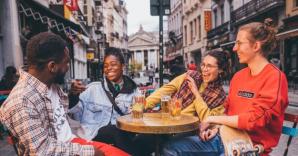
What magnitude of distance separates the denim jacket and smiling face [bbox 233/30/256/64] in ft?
4.96

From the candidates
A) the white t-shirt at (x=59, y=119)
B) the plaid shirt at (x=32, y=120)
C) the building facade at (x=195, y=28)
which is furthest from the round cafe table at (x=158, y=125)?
the building facade at (x=195, y=28)

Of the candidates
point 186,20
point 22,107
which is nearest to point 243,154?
point 22,107

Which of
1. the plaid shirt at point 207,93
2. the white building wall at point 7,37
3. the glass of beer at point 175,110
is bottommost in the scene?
the glass of beer at point 175,110

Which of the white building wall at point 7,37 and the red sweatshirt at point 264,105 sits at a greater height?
the white building wall at point 7,37

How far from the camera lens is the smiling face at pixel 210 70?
373 cm

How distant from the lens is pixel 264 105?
8.43 ft

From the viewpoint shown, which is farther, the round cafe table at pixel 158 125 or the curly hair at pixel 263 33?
the round cafe table at pixel 158 125

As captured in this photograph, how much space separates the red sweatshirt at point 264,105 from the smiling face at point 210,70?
759 mm

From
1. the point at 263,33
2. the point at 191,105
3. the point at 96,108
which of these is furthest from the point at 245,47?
the point at 96,108

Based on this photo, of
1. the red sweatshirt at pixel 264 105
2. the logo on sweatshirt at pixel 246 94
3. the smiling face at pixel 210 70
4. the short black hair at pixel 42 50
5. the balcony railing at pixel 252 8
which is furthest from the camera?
the balcony railing at pixel 252 8

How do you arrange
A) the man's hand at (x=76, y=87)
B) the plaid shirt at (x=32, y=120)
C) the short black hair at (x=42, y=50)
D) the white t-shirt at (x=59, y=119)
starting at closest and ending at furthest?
the plaid shirt at (x=32, y=120) < the short black hair at (x=42, y=50) < the white t-shirt at (x=59, y=119) < the man's hand at (x=76, y=87)

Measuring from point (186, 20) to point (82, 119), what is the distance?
130 ft

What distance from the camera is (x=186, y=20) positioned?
4238 cm

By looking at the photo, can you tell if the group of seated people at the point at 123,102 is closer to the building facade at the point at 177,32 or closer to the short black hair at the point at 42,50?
the short black hair at the point at 42,50
